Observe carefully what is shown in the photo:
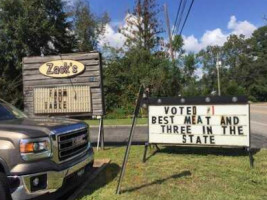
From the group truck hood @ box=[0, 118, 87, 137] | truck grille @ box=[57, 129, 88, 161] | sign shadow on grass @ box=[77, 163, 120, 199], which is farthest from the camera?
sign shadow on grass @ box=[77, 163, 120, 199]

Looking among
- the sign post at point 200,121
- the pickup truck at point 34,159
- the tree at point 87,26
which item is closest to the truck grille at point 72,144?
the pickup truck at point 34,159

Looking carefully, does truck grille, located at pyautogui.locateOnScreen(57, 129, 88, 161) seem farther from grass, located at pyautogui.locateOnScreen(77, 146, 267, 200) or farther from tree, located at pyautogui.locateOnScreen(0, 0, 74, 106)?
tree, located at pyautogui.locateOnScreen(0, 0, 74, 106)

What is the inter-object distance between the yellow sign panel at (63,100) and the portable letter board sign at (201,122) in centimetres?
227

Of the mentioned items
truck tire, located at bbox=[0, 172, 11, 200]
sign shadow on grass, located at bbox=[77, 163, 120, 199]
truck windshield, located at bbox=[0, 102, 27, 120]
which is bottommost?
sign shadow on grass, located at bbox=[77, 163, 120, 199]

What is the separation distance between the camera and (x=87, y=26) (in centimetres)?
3709

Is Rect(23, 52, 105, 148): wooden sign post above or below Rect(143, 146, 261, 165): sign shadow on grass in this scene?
above

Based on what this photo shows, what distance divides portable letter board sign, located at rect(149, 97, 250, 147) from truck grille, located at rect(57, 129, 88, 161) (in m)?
2.56

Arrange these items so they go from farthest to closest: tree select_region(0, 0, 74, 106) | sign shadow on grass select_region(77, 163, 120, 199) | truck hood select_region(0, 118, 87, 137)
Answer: tree select_region(0, 0, 74, 106)
sign shadow on grass select_region(77, 163, 120, 199)
truck hood select_region(0, 118, 87, 137)

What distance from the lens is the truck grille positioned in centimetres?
538

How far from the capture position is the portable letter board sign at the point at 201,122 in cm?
784

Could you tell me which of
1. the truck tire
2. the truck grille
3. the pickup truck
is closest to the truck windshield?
the pickup truck

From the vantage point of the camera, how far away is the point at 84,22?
36.8 m

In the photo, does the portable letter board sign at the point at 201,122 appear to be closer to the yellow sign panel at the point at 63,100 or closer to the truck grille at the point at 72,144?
the yellow sign panel at the point at 63,100

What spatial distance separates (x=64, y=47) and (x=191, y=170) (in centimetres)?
2337
